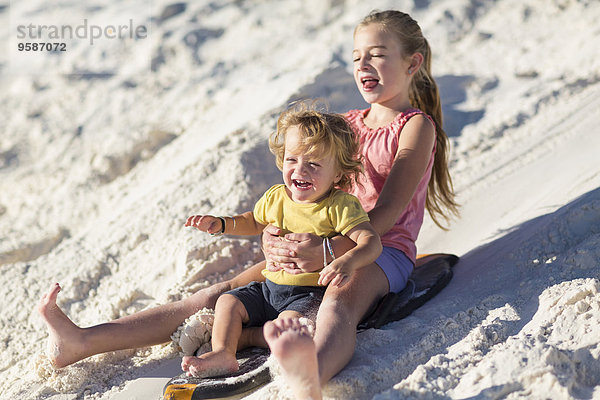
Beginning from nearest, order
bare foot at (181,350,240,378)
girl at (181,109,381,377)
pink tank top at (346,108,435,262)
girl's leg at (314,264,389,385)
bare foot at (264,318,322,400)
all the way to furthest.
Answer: bare foot at (264,318,322,400) → girl's leg at (314,264,389,385) → bare foot at (181,350,240,378) → girl at (181,109,381,377) → pink tank top at (346,108,435,262)

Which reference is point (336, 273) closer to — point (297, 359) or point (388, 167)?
point (297, 359)

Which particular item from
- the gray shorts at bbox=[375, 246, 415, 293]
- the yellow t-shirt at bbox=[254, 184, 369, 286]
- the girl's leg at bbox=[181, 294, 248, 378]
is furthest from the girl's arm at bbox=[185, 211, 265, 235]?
the gray shorts at bbox=[375, 246, 415, 293]

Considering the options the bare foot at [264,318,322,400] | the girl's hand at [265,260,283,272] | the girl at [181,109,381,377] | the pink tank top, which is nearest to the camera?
the bare foot at [264,318,322,400]

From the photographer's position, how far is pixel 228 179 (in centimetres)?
317

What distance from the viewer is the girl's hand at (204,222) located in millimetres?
2107

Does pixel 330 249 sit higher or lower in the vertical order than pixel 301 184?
lower

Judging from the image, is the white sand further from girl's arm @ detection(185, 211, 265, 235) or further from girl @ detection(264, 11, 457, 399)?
girl's arm @ detection(185, 211, 265, 235)

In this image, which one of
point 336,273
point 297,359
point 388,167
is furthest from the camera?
point 388,167

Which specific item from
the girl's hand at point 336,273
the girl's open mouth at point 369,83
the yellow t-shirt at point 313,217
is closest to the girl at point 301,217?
the yellow t-shirt at point 313,217

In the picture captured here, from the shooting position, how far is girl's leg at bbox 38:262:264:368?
6.69ft

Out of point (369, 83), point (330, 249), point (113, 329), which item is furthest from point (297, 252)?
point (369, 83)

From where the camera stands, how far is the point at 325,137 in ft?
6.54

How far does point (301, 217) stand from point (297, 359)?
1.98 feet

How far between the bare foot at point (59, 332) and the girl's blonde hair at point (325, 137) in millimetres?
870
